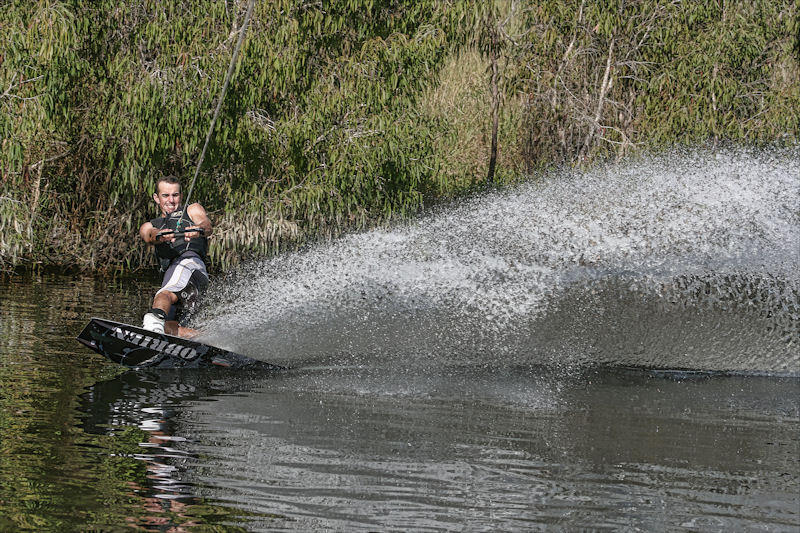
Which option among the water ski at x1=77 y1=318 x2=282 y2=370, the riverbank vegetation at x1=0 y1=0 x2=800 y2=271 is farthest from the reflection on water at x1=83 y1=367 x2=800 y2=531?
the riverbank vegetation at x1=0 y1=0 x2=800 y2=271

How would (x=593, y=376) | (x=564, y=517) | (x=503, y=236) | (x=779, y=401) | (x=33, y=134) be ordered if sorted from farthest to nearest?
(x=503, y=236) < (x=33, y=134) < (x=593, y=376) < (x=779, y=401) < (x=564, y=517)

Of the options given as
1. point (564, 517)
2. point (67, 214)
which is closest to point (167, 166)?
point (67, 214)

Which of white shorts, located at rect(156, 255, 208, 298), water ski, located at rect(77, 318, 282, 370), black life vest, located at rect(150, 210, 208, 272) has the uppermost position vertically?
black life vest, located at rect(150, 210, 208, 272)

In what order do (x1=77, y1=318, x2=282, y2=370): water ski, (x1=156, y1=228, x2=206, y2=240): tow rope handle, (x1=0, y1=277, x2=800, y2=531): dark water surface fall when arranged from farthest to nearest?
(x1=156, y1=228, x2=206, y2=240): tow rope handle
(x1=77, y1=318, x2=282, y2=370): water ski
(x1=0, y1=277, x2=800, y2=531): dark water surface

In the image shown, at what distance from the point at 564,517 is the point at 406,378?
3750 millimetres

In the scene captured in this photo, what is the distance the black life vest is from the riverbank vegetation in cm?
607

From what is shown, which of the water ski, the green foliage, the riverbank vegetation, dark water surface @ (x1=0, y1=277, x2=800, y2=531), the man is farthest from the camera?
the green foliage

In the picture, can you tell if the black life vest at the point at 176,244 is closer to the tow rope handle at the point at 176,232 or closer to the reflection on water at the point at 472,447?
the tow rope handle at the point at 176,232

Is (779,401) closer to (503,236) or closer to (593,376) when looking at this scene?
(593,376)

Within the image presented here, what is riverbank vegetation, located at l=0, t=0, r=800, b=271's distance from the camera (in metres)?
15.9

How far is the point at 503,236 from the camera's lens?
1695 centimetres

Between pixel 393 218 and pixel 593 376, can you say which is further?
pixel 393 218

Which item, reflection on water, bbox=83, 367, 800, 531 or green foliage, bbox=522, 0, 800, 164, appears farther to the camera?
green foliage, bbox=522, 0, 800, 164

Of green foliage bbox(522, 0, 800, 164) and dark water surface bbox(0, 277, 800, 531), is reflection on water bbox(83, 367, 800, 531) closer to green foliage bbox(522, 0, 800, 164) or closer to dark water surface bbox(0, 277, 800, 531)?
dark water surface bbox(0, 277, 800, 531)
